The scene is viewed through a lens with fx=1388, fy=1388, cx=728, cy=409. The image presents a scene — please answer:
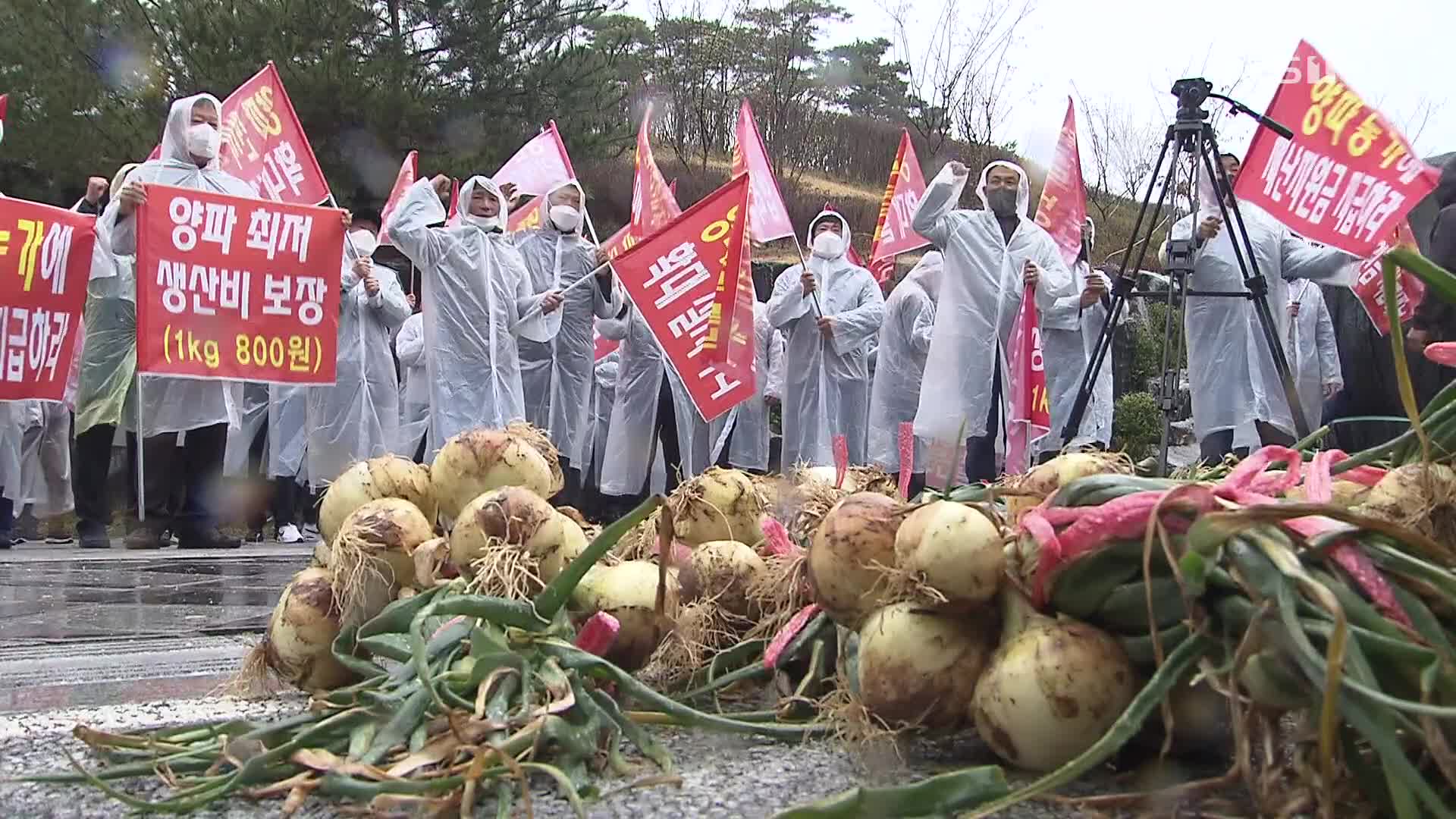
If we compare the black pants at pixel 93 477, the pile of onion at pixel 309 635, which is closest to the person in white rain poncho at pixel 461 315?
the black pants at pixel 93 477

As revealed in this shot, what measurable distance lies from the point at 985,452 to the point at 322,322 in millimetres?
4289

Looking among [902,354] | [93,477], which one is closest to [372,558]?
[93,477]

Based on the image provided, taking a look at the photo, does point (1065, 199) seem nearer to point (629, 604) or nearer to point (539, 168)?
point (539, 168)

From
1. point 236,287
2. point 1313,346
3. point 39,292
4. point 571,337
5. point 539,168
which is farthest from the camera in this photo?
point 539,168

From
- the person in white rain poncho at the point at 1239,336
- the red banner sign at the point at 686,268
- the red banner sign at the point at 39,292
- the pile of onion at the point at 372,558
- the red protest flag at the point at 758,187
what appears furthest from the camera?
the red protest flag at the point at 758,187

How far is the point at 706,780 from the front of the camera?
153 centimetres

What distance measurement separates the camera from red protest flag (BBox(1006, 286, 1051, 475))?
8.50 meters

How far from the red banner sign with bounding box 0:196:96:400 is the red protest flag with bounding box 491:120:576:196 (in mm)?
4978

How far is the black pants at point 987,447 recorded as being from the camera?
905 cm

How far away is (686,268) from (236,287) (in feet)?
8.03

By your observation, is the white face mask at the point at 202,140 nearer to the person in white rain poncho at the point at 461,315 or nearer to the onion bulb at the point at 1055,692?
the person in white rain poncho at the point at 461,315

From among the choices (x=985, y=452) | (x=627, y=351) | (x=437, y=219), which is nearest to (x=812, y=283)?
(x=627, y=351)

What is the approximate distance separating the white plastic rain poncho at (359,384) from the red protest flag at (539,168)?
57.9 inches

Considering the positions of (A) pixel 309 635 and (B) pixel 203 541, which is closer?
(A) pixel 309 635
